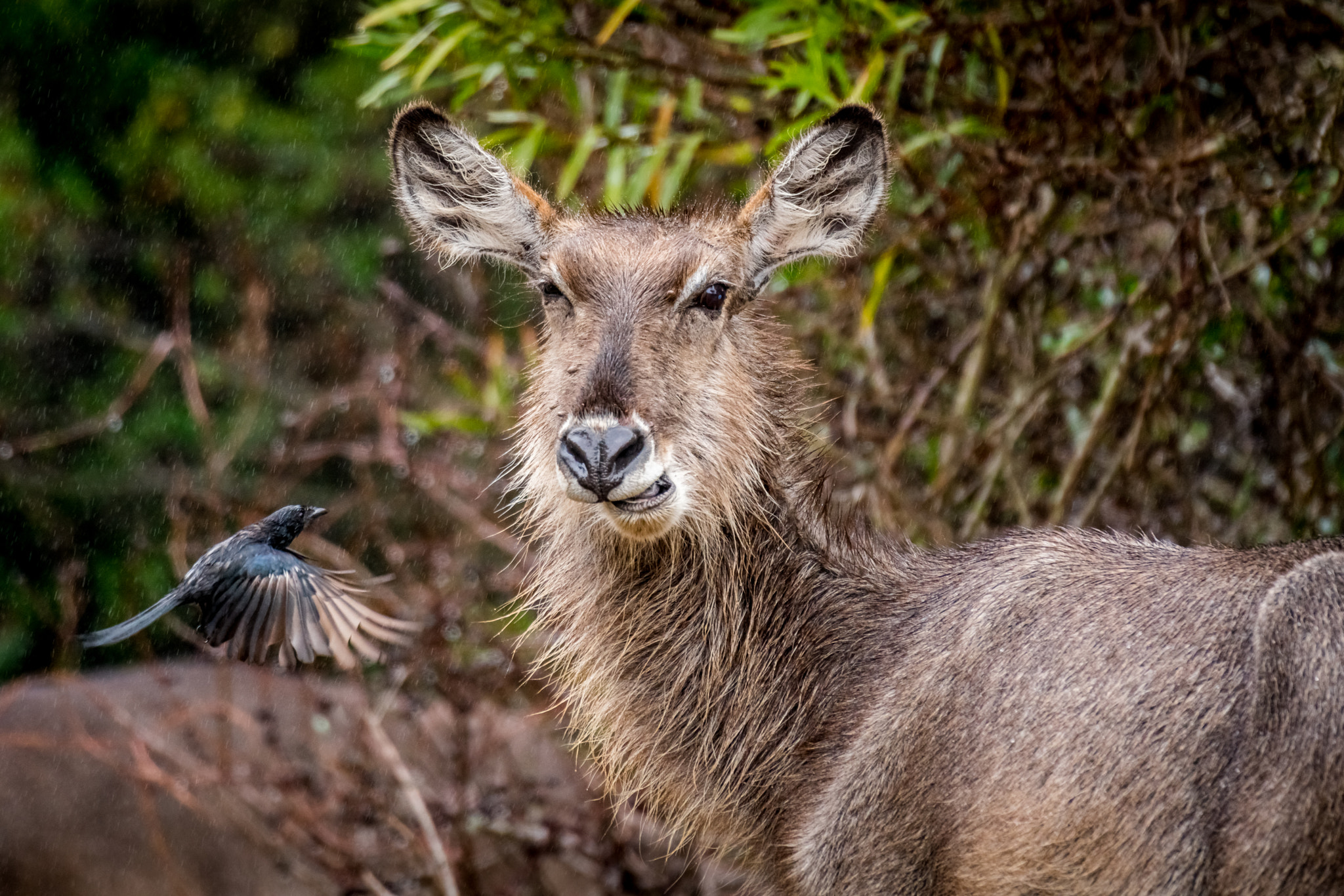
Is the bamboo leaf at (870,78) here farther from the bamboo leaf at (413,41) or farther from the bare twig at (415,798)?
the bare twig at (415,798)

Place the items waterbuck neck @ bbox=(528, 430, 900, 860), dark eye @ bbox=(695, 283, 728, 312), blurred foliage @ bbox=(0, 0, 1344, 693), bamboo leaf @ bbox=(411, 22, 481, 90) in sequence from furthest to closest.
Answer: blurred foliage @ bbox=(0, 0, 1344, 693), bamboo leaf @ bbox=(411, 22, 481, 90), dark eye @ bbox=(695, 283, 728, 312), waterbuck neck @ bbox=(528, 430, 900, 860)

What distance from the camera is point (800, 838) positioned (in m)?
3.64

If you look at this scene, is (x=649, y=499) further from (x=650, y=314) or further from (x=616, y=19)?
(x=616, y=19)

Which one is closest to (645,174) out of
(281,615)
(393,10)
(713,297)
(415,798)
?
(393,10)

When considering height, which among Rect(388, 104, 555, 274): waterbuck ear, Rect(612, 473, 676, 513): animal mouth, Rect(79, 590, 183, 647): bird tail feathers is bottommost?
Rect(79, 590, 183, 647): bird tail feathers

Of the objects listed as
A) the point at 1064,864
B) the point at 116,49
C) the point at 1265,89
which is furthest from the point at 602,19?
the point at 116,49

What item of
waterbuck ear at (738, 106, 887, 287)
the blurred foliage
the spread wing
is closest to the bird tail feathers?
the spread wing

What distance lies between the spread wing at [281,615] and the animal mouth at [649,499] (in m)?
0.81

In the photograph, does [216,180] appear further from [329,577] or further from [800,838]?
[800,838]

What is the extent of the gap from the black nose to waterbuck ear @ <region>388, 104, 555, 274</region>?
112 cm

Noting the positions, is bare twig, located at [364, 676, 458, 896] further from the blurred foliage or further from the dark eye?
the dark eye

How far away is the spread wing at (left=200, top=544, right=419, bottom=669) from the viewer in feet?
13.3

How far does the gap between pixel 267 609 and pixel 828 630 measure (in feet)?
5.58

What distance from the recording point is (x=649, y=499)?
12.4ft
